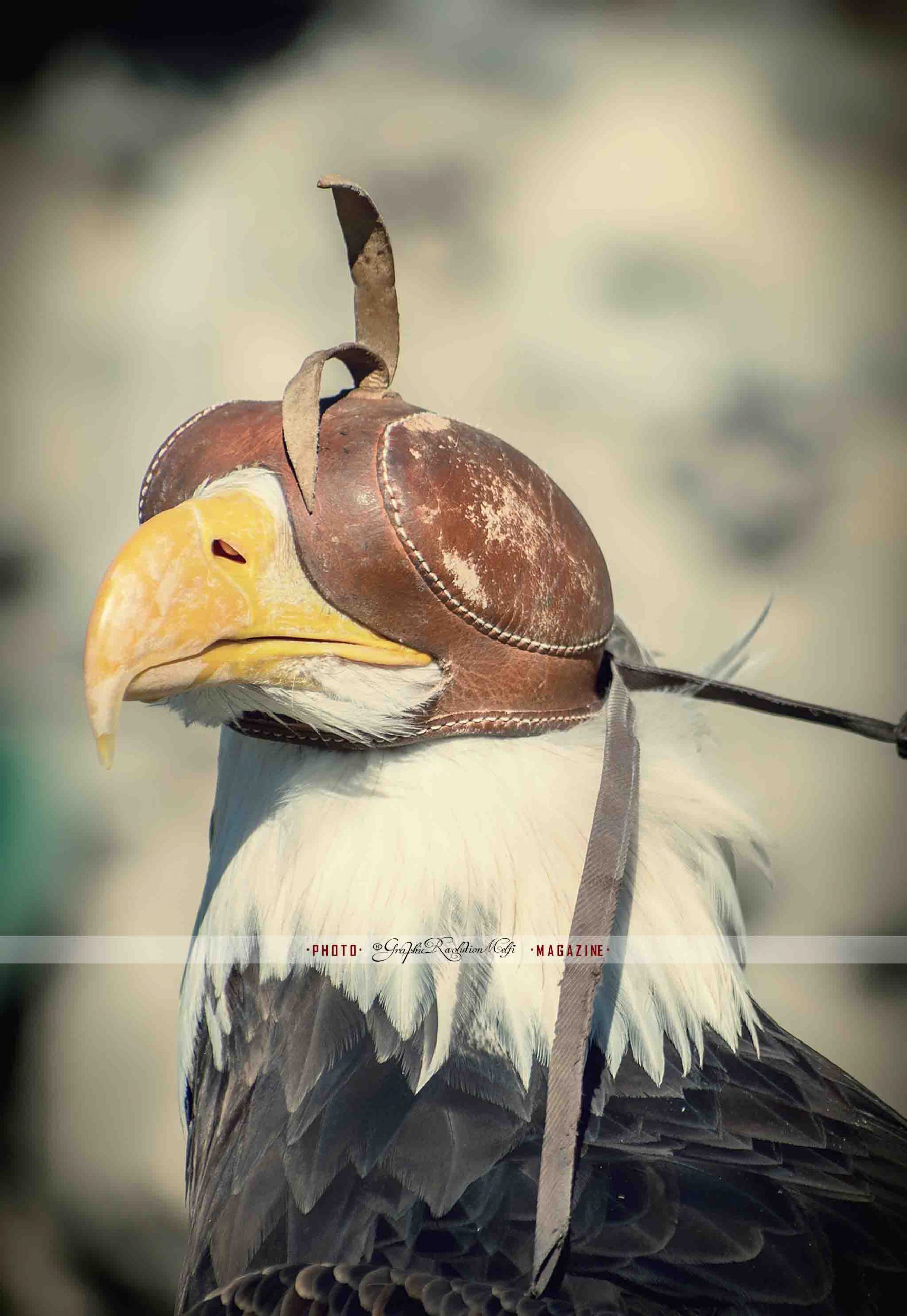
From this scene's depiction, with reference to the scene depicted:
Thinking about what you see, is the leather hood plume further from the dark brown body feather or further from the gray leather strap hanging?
the dark brown body feather

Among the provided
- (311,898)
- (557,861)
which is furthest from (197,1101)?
(557,861)

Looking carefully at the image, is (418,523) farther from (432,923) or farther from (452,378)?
(452,378)

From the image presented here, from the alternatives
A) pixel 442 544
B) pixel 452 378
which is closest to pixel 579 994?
pixel 442 544

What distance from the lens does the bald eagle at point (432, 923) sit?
1.01 meters

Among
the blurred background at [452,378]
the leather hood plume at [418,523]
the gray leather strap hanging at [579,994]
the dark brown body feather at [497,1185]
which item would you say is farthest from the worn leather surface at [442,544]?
the blurred background at [452,378]

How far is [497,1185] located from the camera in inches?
41.6

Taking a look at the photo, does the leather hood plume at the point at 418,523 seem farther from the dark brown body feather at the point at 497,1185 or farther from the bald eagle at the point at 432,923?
the dark brown body feather at the point at 497,1185

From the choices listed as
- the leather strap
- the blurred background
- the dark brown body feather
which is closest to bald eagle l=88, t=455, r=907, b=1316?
the dark brown body feather

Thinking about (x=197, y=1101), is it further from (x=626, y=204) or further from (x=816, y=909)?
(x=626, y=204)

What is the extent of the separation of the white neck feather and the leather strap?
0.12 meters

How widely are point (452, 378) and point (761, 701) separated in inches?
63.9

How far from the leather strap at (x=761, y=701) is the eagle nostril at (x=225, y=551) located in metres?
0.50

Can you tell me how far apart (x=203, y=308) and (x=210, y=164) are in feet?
1.05

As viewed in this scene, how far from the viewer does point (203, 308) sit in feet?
9.00
